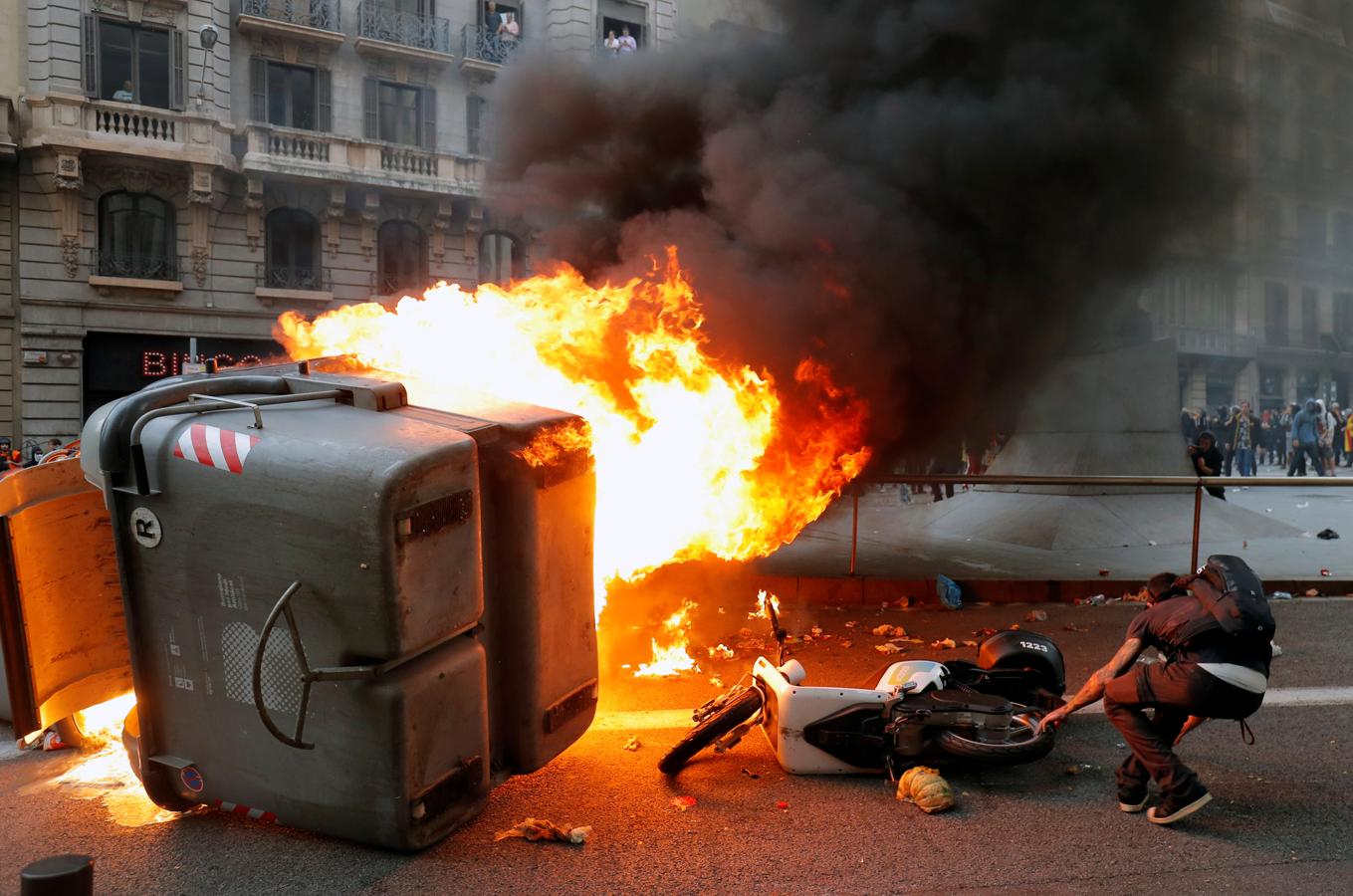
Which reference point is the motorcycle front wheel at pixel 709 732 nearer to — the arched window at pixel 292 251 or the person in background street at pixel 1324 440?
the arched window at pixel 292 251

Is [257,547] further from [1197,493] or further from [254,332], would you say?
[254,332]

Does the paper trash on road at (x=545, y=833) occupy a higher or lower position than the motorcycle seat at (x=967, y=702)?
lower

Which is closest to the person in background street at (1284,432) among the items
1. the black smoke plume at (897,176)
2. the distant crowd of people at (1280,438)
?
the distant crowd of people at (1280,438)

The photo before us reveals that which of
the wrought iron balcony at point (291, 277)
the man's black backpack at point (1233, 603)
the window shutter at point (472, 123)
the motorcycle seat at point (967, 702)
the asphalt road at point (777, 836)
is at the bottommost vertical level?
the asphalt road at point (777, 836)

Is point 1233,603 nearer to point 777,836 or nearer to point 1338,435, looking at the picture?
point 777,836

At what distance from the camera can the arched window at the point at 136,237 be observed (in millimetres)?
17766

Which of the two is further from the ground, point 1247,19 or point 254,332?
point 1247,19

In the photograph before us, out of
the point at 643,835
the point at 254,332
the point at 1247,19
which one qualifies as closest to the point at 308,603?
the point at 643,835

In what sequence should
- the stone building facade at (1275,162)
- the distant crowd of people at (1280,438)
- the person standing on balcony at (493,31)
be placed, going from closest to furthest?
1. the stone building facade at (1275,162)
2. the distant crowd of people at (1280,438)
3. the person standing on balcony at (493,31)

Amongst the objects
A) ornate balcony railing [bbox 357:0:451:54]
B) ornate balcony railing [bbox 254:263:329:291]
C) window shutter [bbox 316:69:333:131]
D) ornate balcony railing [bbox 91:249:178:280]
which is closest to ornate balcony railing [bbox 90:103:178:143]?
ornate balcony railing [bbox 91:249:178:280]

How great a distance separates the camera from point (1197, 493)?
8.12 metres

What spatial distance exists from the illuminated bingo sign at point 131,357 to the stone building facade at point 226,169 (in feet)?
0.12

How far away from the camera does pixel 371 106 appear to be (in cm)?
1981

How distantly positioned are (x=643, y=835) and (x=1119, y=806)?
1923 millimetres
